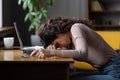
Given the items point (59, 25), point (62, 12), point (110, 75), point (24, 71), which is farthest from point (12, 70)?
point (62, 12)

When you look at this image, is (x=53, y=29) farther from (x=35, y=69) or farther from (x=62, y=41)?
(x=35, y=69)

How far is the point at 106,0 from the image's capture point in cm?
618

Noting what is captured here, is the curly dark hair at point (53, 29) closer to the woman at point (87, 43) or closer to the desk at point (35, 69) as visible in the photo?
the woman at point (87, 43)

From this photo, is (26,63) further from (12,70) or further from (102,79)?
(102,79)

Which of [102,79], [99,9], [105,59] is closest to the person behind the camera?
[102,79]

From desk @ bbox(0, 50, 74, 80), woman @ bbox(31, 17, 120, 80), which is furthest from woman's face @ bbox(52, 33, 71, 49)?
desk @ bbox(0, 50, 74, 80)

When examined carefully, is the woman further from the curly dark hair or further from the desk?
the desk

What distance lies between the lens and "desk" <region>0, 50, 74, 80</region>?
181cm

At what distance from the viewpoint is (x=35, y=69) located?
6.02 ft

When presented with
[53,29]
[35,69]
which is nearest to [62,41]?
[53,29]

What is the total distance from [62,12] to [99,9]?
76 cm

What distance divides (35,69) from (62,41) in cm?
43

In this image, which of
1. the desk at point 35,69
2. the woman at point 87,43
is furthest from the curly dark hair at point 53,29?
the desk at point 35,69

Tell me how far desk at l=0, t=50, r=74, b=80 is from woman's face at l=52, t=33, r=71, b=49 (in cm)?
34
